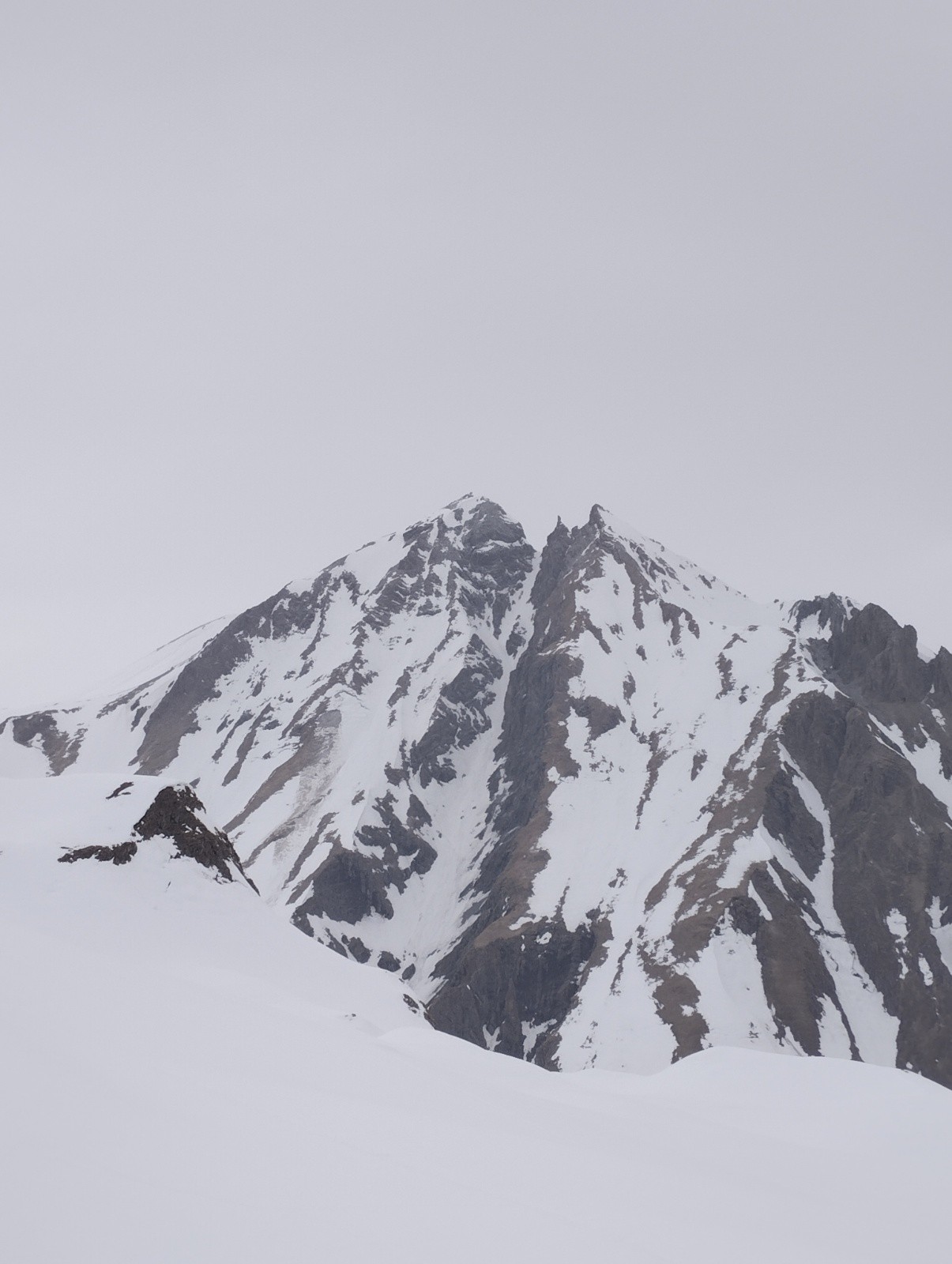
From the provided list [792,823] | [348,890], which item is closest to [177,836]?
[348,890]

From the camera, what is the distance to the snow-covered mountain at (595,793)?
4033 inches

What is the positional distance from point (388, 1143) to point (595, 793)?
13272cm

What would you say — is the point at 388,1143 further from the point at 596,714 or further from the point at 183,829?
the point at 596,714

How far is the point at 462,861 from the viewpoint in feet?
487

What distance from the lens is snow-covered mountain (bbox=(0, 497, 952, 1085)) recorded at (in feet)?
336

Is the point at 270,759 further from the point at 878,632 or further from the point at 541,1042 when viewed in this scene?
the point at 878,632

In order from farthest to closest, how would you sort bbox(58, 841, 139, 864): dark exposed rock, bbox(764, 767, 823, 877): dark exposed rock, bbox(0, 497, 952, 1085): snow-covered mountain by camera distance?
bbox(764, 767, 823, 877): dark exposed rock, bbox(0, 497, 952, 1085): snow-covered mountain, bbox(58, 841, 139, 864): dark exposed rock

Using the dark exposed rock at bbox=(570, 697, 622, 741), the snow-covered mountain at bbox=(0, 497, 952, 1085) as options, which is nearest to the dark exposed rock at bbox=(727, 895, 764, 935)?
the snow-covered mountain at bbox=(0, 497, 952, 1085)

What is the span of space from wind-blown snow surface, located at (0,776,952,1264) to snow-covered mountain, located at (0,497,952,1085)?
77642 millimetres

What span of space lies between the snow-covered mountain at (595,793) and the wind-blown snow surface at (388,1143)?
7764cm

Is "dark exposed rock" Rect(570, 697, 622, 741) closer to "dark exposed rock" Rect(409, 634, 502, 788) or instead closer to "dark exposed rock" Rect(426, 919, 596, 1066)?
"dark exposed rock" Rect(409, 634, 502, 788)

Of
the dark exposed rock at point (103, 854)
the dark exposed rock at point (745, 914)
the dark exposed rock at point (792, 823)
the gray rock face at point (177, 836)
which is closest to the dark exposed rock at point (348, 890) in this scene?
the dark exposed rock at point (745, 914)

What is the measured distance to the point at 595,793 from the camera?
140 m

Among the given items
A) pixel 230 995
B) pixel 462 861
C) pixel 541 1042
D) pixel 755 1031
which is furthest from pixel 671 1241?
pixel 462 861
